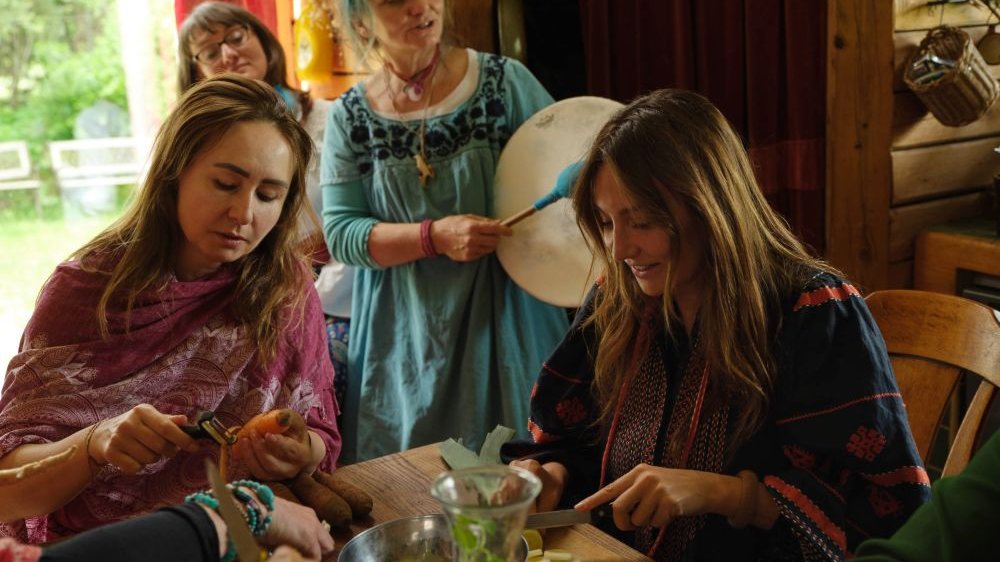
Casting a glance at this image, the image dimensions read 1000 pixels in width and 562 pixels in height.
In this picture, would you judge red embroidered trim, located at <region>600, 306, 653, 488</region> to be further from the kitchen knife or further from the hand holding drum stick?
the hand holding drum stick

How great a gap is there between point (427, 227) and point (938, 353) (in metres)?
1.09

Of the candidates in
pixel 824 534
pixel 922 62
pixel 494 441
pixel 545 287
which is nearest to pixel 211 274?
pixel 494 441

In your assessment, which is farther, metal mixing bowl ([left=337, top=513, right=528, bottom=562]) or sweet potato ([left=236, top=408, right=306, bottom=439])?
sweet potato ([left=236, top=408, right=306, bottom=439])

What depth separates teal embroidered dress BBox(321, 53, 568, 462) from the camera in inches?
87.8

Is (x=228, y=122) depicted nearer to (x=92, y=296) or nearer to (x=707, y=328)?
(x=92, y=296)

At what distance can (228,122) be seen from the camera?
63.0 inches

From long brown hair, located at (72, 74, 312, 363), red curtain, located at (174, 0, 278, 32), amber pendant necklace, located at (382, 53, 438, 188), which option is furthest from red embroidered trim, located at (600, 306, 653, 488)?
red curtain, located at (174, 0, 278, 32)

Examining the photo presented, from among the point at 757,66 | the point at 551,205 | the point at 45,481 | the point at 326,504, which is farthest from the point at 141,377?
the point at 757,66

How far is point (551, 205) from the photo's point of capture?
7.02 ft

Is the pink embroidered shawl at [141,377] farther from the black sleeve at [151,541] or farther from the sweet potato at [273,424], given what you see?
the black sleeve at [151,541]

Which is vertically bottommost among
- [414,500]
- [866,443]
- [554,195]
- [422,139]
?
[414,500]

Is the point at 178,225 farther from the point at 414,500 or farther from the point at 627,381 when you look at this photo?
the point at 627,381

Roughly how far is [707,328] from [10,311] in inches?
165

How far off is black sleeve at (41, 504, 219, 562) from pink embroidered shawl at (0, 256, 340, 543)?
528mm
